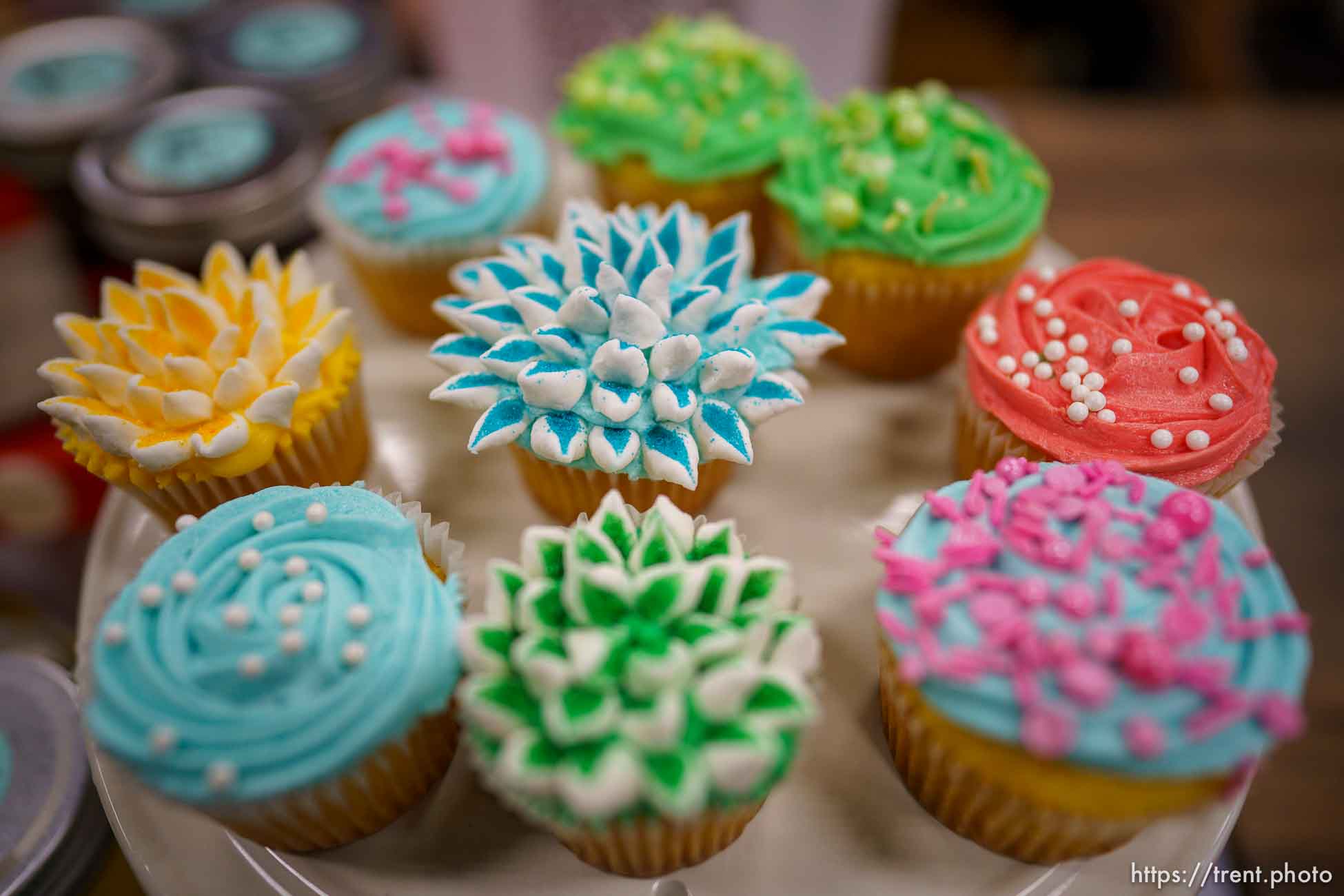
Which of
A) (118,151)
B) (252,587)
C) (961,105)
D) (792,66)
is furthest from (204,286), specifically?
(961,105)

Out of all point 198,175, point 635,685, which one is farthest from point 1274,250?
point 198,175

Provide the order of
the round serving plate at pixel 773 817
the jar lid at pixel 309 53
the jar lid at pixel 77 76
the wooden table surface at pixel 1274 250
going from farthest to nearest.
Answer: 1. the jar lid at pixel 309 53
2. the jar lid at pixel 77 76
3. the wooden table surface at pixel 1274 250
4. the round serving plate at pixel 773 817

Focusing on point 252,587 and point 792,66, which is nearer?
point 252,587

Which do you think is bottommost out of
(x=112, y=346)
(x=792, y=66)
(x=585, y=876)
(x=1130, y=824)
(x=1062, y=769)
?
(x=585, y=876)

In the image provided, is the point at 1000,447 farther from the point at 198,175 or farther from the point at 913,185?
the point at 198,175

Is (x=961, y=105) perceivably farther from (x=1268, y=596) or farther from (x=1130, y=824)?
(x=1130, y=824)

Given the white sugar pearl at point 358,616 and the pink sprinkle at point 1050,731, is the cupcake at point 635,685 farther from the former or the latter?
the pink sprinkle at point 1050,731

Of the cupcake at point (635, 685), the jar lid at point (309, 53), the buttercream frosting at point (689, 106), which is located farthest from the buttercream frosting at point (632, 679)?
the jar lid at point (309, 53)
